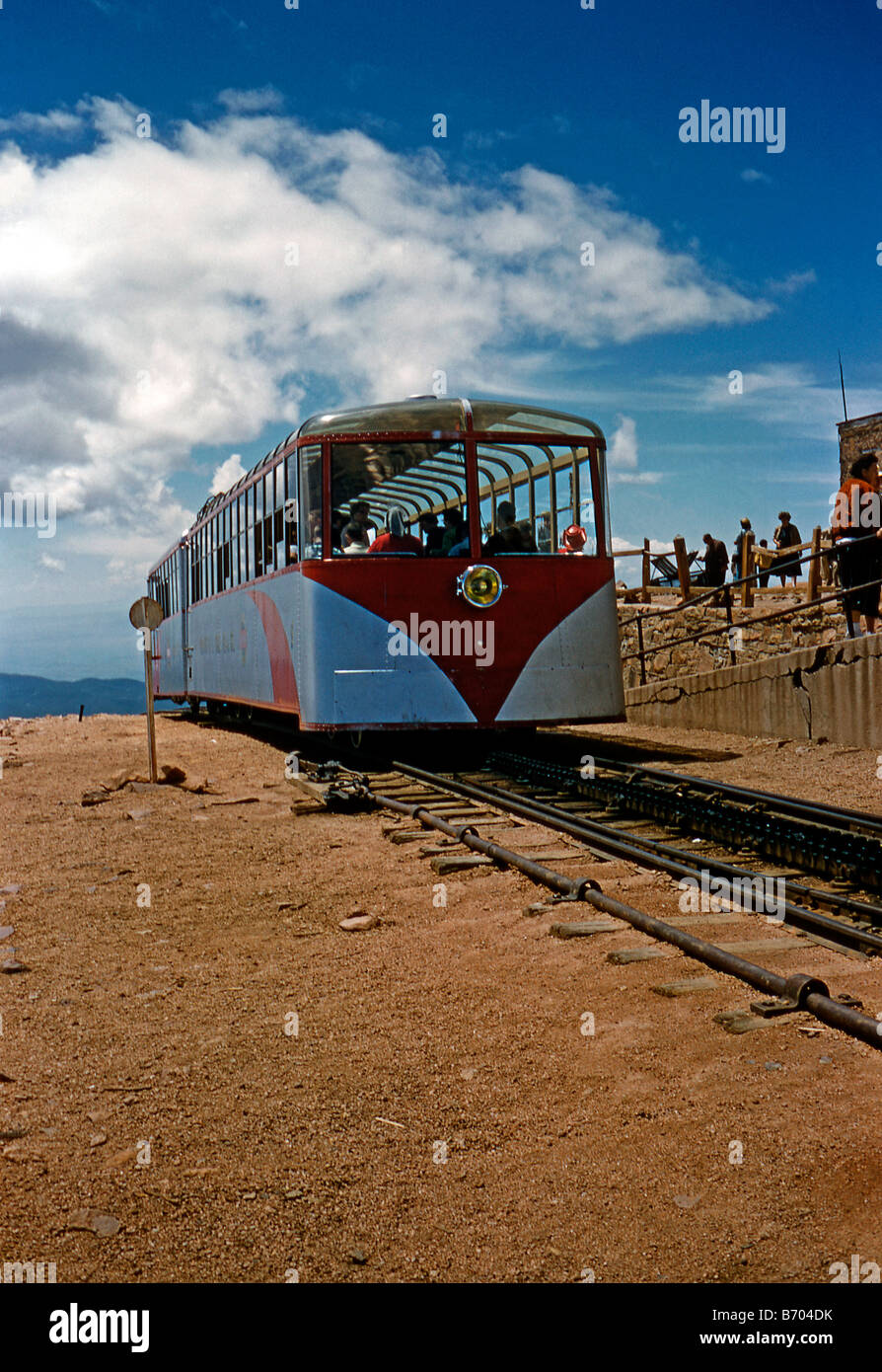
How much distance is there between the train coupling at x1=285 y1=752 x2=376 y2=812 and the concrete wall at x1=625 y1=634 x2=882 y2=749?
5.53m

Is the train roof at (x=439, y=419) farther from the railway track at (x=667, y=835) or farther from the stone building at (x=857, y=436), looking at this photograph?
the stone building at (x=857, y=436)

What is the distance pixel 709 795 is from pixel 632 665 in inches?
453

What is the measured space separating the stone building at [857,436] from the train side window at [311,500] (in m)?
31.9

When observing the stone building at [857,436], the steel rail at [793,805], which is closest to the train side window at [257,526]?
the steel rail at [793,805]

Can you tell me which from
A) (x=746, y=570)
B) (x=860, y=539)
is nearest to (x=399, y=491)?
(x=860, y=539)

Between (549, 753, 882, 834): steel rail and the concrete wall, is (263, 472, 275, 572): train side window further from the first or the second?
the concrete wall

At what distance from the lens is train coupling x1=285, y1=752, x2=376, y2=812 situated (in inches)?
370

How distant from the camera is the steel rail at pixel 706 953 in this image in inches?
152

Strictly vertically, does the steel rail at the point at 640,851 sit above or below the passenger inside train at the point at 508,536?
below

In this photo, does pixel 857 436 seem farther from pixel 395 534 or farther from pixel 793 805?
pixel 793 805

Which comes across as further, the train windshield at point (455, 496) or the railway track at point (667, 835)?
the train windshield at point (455, 496)

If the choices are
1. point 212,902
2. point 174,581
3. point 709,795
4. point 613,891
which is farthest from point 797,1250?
point 174,581

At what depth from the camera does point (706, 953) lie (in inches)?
185
